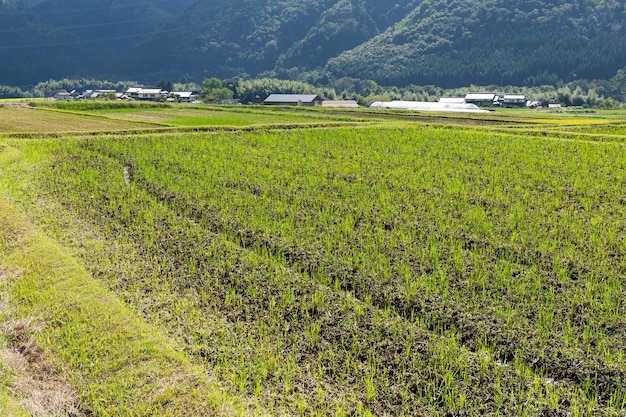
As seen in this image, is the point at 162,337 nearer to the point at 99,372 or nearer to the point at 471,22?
the point at 99,372

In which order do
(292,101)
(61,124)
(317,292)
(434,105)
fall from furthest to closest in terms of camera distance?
(292,101), (434,105), (61,124), (317,292)

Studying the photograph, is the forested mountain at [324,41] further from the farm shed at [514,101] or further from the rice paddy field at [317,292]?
the rice paddy field at [317,292]

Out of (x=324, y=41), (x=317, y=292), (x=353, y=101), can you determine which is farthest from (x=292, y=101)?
(x=324, y=41)

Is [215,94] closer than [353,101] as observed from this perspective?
No

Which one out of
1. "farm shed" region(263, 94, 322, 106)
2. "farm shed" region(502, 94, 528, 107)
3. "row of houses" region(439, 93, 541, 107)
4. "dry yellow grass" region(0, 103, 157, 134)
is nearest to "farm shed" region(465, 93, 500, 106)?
"row of houses" region(439, 93, 541, 107)

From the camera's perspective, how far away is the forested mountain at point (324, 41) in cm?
11312

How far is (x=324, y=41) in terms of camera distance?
154625mm

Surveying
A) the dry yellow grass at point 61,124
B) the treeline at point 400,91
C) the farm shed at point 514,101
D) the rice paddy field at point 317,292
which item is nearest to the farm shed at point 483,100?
the farm shed at point 514,101

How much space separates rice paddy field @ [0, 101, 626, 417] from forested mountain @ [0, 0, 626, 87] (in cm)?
10701

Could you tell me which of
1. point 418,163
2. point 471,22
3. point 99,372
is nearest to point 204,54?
point 471,22

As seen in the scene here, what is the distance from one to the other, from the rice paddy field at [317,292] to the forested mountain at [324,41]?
107013 mm

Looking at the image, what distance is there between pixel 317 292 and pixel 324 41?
517 feet

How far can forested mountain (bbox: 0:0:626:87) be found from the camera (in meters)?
113

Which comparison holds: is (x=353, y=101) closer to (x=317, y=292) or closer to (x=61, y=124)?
(x=61, y=124)
